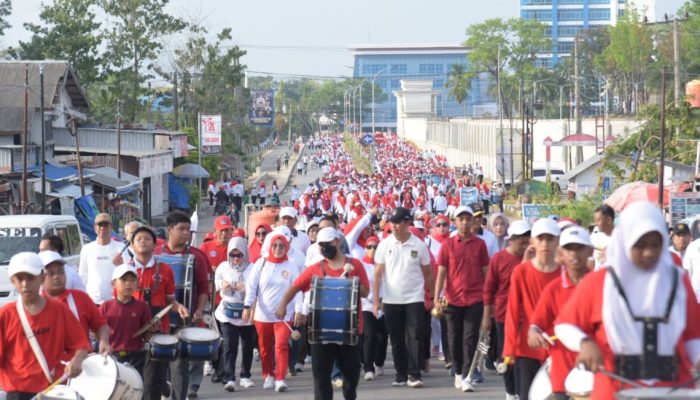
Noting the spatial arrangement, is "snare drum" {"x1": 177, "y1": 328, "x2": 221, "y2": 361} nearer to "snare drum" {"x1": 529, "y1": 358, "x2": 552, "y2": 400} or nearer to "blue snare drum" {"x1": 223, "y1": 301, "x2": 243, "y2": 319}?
"blue snare drum" {"x1": 223, "y1": 301, "x2": 243, "y2": 319}

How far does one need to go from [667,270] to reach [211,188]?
52.9 metres

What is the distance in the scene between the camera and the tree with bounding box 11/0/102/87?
6694 cm

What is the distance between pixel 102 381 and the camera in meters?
9.06

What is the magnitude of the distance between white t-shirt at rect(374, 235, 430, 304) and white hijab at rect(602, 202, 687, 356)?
282 inches

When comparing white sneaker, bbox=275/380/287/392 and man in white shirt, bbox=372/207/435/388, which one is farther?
white sneaker, bbox=275/380/287/392

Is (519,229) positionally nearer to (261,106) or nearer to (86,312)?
(86,312)

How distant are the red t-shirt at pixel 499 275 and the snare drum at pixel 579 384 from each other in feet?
13.7

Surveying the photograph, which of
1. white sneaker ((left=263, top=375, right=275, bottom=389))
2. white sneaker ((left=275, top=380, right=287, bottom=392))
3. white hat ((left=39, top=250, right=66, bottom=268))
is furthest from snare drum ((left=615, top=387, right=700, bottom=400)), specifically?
white sneaker ((left=263, top=375, right=275, bottom=389))

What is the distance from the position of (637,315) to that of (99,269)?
7.90 metres

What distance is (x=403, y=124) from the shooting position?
15438 centimetres

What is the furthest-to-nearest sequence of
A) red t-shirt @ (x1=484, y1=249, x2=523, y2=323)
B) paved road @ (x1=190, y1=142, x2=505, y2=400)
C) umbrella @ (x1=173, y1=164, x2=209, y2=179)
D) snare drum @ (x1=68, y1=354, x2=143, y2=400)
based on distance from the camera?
umbrella @ (x1=173, y1=164, x2=209, y2=179)
paved road @ (x1=190, y1=142, x2=505, y2=400)
red t-shirt @ (x1=484, y1=249, x2=523, y2=323)
snare drum @ (x1=68, y1=354, x2=143, y2=400)

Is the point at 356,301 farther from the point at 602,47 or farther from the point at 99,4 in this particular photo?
the point at 602,47

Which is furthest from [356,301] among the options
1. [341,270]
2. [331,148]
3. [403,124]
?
[403,124]

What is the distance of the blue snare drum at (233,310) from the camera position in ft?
47.3
